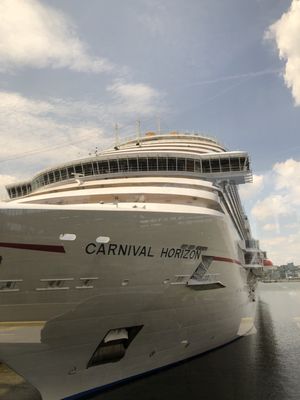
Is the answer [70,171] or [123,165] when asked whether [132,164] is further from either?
[70,171]

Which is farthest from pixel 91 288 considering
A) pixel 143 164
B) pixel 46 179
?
pixel 46 179

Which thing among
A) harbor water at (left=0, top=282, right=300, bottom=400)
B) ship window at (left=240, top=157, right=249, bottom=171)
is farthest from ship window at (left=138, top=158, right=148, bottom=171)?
harbor water at (left=0, top=282, right=300, bottom=400)

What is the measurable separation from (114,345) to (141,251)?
3307 millimetres

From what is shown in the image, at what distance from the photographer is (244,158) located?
1872 centimetres

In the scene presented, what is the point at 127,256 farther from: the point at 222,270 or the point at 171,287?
the point at 222,270

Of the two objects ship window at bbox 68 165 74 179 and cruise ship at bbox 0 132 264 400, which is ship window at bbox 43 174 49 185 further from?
cruise ship at bbox 0 132 264 400

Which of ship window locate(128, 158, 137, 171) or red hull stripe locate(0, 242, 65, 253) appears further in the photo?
ship window locate(128, 158, 137, 171)

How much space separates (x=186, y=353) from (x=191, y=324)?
4.44 ft

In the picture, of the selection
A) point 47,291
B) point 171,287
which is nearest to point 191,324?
point 171,287

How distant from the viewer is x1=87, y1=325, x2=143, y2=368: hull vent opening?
37.9 feet

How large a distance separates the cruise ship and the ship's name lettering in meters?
0.03

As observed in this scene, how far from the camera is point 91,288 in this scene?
418 inches

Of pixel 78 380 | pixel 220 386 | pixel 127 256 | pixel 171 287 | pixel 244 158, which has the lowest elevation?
pixel 220 386

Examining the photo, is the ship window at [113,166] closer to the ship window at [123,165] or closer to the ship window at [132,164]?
the ship window at [123,165]
